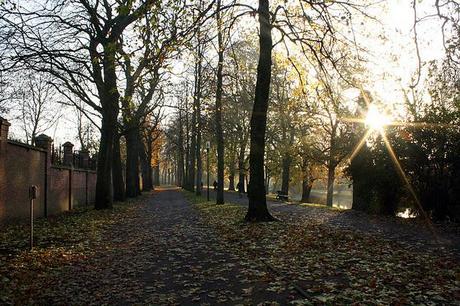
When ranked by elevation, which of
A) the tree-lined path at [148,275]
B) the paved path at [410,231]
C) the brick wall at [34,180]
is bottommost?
the tree-lined path at [148,275]

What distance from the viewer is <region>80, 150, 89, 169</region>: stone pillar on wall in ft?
85.3

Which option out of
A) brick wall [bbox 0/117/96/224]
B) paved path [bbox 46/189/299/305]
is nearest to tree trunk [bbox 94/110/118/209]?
brick wall [bbox 0/117/96/224]

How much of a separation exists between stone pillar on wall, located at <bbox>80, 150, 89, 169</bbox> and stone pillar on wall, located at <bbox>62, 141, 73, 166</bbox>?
10.1 feet

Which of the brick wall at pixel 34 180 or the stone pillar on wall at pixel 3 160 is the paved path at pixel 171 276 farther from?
the brick wall at pixel 34 180

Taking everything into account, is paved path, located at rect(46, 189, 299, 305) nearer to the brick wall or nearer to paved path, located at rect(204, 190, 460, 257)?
paved path, located at rect(204, 190, 460, 257)

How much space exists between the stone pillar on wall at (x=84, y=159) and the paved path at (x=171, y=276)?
1494cm

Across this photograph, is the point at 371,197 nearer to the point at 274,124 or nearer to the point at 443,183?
the point at 443,183

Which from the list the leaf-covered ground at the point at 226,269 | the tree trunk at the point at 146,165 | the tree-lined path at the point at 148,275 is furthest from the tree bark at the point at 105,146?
the tree trunk at the point at 146,165

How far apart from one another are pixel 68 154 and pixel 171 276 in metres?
16.5

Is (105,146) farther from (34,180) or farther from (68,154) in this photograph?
(34,180)

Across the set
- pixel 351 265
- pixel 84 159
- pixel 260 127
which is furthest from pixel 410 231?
pixel 84 159

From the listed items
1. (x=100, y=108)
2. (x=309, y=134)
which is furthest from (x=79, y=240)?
(x=309, y=134)

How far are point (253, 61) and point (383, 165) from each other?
1749 cm

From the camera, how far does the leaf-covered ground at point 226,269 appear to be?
6.27 metres
